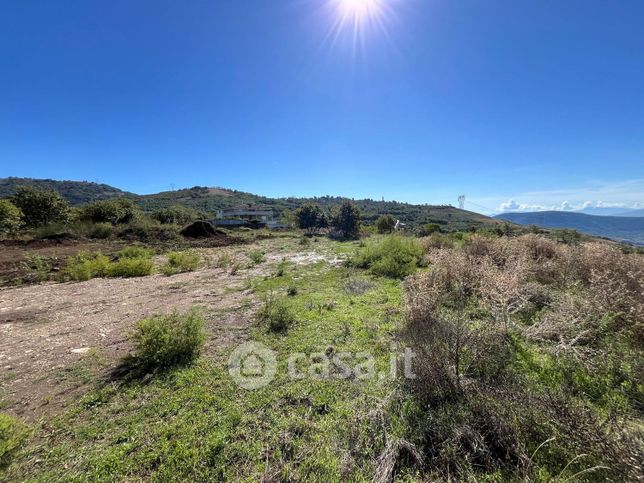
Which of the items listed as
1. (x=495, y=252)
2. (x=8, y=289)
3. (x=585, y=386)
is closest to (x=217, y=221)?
(x=8, y=289)

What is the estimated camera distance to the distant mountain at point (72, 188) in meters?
93.6

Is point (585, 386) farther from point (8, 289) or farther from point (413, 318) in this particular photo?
point (8, 289)

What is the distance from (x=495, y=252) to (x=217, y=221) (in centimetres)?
5451

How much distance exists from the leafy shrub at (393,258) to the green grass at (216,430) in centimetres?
632

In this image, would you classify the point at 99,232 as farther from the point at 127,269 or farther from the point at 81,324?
the point at 81,324

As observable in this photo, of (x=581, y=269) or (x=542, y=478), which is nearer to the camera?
(x=542, y=478)

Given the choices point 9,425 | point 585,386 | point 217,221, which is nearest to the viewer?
point 9,425

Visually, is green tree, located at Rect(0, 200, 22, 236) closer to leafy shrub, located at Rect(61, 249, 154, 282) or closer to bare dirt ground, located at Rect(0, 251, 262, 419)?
leafy shrub, located at Rect(61, 249, 154, 282)

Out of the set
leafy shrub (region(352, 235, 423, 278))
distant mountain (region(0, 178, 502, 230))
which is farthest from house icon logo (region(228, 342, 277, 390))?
distant mountain (region(0, 178, 502, 230))

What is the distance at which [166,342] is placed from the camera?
4109mm

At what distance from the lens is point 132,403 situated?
3.29 m

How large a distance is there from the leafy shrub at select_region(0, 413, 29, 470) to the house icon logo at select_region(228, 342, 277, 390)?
215cm

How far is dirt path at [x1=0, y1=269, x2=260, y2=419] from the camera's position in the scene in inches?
146

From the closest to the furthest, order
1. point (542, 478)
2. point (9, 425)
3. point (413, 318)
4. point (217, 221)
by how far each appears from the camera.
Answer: point (542, 478) → point (9, 425) → point (413, 318) → point (217, 221)
